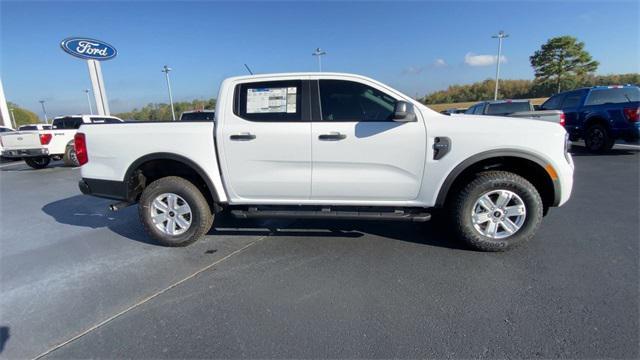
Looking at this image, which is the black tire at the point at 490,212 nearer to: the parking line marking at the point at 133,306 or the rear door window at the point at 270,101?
the rear door window at the point at 270,101

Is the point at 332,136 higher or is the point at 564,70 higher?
the point at 564,70

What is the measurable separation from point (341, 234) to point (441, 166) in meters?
1.43

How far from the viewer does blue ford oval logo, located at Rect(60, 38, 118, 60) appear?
15.2 metres

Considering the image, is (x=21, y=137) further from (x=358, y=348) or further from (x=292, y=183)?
(x=358, y=348)

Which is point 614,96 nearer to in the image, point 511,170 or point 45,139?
point 511,170

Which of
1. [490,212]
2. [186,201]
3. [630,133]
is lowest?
[490,212]

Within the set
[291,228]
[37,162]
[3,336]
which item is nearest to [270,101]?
[291,228]

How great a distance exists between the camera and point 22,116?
60031 millimetres

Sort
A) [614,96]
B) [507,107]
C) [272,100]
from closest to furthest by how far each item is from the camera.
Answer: [272,100] → [614,96] → [507,107]

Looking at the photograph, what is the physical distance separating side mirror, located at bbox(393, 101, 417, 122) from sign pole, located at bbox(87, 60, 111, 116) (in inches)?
784

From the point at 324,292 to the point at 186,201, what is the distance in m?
1.87

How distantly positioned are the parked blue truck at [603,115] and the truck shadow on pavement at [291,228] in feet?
24.0

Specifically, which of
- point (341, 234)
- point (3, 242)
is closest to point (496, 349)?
point (341, 234)

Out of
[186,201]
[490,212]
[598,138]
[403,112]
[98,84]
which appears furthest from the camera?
[98,84]
